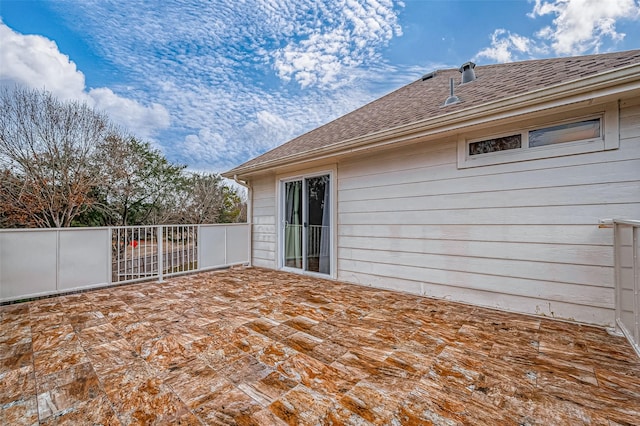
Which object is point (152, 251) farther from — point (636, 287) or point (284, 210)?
point (636, 287)

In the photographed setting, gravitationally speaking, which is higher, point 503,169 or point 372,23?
point 372,23

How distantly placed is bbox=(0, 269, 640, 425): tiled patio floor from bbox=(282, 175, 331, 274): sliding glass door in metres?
1.75

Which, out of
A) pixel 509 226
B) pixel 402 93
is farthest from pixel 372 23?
pixel 509 226

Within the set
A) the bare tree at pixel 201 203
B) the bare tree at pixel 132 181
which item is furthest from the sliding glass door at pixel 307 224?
the bare tree at pixel 201 203

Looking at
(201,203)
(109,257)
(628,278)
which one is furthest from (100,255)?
(201,203)

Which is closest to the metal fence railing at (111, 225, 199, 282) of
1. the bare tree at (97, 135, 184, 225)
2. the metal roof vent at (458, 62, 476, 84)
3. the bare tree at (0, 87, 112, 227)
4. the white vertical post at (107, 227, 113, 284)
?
the white vertical post at (107, 227, 113, 284)

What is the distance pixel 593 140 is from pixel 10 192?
11.6m

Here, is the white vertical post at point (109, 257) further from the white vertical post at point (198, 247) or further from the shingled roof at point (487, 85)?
the shingled roof at point (487, 85)

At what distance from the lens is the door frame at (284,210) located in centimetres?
478

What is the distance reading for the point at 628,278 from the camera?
2.30m

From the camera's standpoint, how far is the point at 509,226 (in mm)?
3113

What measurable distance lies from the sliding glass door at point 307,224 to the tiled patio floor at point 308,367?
1.75 meters

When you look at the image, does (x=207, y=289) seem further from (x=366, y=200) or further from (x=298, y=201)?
(x=366, y=200)

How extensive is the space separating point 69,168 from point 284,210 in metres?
6.74
